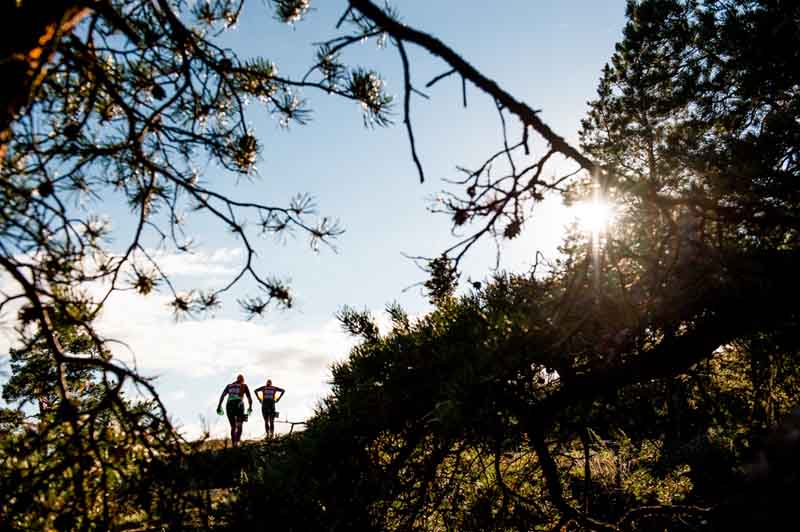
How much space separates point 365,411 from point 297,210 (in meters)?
1.36

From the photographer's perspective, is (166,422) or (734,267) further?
(734,267)

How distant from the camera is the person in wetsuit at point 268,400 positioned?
10798mm

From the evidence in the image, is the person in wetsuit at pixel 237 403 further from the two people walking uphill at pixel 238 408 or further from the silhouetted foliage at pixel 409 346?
the silhouetted foliage at pixel 409 346

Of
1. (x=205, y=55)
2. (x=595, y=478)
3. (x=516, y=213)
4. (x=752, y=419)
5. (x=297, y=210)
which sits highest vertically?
(x=205, y=55)

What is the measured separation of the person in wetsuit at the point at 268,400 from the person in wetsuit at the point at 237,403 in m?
0.77

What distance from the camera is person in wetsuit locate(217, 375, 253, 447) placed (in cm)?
962

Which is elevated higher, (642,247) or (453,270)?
(642,247)

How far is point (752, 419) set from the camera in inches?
107

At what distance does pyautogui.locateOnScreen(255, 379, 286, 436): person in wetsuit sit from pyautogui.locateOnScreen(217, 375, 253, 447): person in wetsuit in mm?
A: 775

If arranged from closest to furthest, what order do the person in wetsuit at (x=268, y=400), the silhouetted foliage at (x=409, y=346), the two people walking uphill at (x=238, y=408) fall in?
1. the silhouetted foliage at (x=409, y=346)
2. the two people walking uphill at (x=238, y=408)
3. the person in wetsuit at (x=268, y=400)

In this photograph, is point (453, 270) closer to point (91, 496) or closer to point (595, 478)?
point (91, 496)

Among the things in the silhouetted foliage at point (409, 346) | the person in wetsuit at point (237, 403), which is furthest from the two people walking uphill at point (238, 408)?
the silhouetted foliage at point (409, 346)

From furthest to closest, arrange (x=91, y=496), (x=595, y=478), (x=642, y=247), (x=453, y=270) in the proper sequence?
(x=595, y=478)
(x=642, y=247)
(x=91, y=496)
(x=453, y=270)

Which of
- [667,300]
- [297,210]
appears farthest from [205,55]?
[667,300]
